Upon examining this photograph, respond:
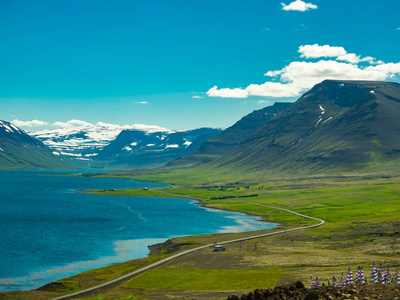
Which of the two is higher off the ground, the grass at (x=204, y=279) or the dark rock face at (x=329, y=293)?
the dark rock face at (x=329, y=293)

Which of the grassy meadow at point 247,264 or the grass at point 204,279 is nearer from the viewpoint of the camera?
the grassy meadow at point 247,264

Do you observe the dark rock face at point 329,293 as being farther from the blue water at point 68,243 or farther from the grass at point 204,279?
the blue water at point 68,243

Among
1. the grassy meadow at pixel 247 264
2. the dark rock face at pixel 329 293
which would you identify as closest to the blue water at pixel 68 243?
the grassy meadow at pixel 247 264

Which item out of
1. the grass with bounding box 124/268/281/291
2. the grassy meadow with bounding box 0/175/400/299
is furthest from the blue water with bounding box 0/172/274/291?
the grass with bounding box 124/268/281/291

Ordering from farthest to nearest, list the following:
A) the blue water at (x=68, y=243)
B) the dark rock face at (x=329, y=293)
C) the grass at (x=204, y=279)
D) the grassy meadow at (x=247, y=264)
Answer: the blue water at (x=68, y=243)
the grass at (x=204, y=279)
the grassy meadow at (x=247, y=264)
the dark rock face at (x=329, y=293)

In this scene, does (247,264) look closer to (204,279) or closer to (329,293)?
(204,279)

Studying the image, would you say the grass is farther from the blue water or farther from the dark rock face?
the dark rock face

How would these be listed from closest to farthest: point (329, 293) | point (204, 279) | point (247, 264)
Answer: point (329, 293) → point (204, 279) → point (247, 264)

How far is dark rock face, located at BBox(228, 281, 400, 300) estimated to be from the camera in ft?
88.8

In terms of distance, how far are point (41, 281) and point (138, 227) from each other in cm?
8675

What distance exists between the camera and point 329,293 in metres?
27.8

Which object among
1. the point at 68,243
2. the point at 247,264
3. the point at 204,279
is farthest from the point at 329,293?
the point at 68,243

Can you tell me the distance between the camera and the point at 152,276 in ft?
339

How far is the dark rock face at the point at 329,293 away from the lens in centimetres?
2706
